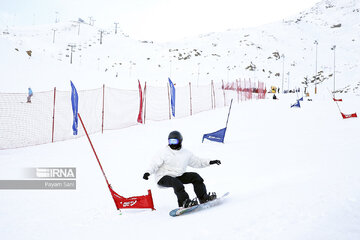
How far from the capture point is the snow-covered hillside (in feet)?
142

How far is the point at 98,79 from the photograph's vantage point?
44.1 m

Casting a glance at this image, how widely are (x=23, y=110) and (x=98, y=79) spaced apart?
28.2 metres

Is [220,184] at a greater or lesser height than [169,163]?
lesser

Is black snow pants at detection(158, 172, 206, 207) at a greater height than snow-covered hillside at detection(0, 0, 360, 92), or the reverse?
snow-covered hillside at detection(0, 0, 360, 92)

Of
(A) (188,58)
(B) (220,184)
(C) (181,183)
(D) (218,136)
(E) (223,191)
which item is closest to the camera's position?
(C) (181,183)

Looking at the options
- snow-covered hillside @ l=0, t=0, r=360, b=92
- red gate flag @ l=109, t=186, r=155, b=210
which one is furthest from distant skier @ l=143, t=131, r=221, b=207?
snow-covered hillside @ l=0, t=0, r=360, b=92

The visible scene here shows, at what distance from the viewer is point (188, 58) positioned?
268ft

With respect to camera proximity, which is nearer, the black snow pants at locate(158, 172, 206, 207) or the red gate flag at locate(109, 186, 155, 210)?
the black snow pants at locate(158, 172, 206, 207)

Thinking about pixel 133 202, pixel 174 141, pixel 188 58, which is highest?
pixel 188 58

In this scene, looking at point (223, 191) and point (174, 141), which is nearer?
point (174, 141)

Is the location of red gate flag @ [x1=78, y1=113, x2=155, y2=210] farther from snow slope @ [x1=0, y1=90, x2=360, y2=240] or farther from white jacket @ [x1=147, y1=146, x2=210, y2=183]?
white jacket @ [x1=147, y1=146, x2=210, y2=183]

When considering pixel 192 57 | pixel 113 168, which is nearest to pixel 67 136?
pixel 113 168

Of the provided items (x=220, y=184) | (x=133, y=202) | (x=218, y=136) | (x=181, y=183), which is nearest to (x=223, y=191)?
(x=220, y=184)

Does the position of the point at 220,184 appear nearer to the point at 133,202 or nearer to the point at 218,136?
the point at 133,202
